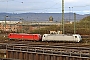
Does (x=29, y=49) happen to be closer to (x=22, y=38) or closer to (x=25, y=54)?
(x=25, y=54)

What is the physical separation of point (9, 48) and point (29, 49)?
190 cm

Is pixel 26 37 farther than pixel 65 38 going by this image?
Yes

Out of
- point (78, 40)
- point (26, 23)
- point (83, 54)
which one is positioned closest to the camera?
point (83, 54)

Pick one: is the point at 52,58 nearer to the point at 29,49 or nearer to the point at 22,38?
the point at 29,49

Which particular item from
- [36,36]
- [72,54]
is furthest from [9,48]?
[36,36]

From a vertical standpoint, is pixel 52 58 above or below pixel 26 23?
below

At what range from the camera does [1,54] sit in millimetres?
16609

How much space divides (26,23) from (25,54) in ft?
103

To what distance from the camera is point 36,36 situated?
2762cm

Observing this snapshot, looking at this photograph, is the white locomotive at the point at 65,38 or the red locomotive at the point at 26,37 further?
the red locomotive at the point at 26,37

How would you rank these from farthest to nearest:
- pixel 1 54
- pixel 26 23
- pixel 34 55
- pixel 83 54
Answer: pixel 26 23
pixel 1 54
pixel 34 55
pixel 83 54

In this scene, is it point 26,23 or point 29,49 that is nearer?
point 29,49

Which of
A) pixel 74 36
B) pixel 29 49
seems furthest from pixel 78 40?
pixel 29 49

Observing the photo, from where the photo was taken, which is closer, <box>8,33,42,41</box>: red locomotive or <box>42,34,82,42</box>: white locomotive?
<box>42,34,82,42</box>: white locomotive
